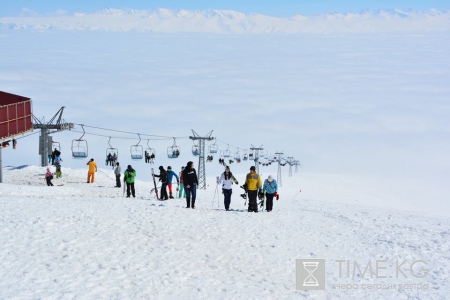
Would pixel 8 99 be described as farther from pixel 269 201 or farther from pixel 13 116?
pixel 269 201

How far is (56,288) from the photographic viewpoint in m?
10.7

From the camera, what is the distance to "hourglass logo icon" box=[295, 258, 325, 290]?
39.3 feet

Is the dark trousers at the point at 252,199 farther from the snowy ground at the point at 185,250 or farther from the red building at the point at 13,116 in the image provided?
the red building at the point at 13,116

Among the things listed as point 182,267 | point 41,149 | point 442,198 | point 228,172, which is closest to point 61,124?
point 41,149

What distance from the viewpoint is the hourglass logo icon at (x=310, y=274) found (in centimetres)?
1197

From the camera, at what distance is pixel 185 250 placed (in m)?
13.8

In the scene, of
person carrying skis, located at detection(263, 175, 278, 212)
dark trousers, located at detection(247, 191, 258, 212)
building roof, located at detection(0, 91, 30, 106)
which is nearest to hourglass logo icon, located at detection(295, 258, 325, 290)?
dark trousers, located at detection(247, 191, 258, 212)

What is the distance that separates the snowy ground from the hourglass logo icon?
19cm

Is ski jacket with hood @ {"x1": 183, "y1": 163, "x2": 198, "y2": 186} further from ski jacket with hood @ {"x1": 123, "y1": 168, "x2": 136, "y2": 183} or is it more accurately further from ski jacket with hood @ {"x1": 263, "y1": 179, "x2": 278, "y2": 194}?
ski jacket with hood @ {"x1": 123, "y1": 168, "x2": 136, "y2": 183}

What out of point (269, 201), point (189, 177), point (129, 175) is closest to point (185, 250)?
point (189, 177)

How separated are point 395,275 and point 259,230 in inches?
194

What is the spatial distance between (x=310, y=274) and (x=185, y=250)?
3.28 metres

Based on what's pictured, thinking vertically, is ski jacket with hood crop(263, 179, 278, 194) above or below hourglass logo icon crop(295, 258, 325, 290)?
above

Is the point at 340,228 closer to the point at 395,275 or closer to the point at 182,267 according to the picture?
the point at 395,275
